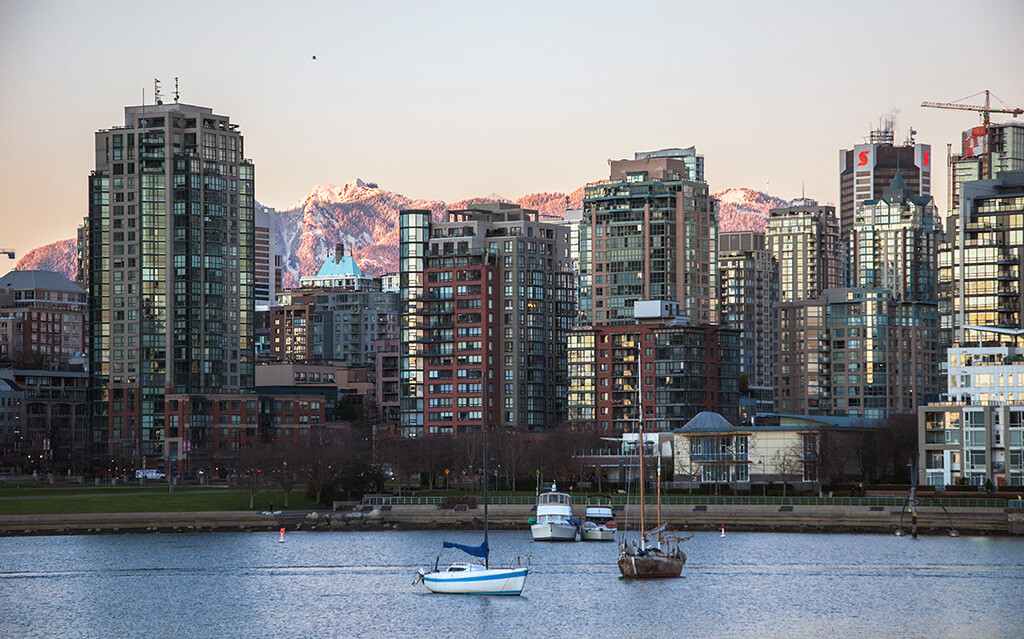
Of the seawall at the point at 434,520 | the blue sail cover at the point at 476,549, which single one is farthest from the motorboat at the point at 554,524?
the blue sail cover at the point at 476,549

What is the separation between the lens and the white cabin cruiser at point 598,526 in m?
176

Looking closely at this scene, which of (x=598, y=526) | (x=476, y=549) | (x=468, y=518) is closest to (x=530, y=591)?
(x=476, y=549)

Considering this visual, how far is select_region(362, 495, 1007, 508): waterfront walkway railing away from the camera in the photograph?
175125 millimetres

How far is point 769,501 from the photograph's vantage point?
189625 millimetres

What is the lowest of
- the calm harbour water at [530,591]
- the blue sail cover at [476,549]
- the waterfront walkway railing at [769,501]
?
the calm harbour water at [530,591]

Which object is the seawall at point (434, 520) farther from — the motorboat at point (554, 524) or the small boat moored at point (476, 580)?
the small boat moored at point (476, 580)

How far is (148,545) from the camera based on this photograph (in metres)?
171

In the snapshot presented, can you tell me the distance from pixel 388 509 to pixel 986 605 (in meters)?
86.3

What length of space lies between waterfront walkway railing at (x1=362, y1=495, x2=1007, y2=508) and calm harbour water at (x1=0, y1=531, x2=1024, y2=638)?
11.2 meters

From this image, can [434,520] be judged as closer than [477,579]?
No

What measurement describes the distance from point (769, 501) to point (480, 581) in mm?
72018

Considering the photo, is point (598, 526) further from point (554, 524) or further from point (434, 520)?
point (434, 520)

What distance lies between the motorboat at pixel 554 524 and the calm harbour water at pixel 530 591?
125 inches

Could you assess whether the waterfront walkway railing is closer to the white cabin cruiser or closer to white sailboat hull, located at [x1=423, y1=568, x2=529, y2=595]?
the white cabin cruiser
